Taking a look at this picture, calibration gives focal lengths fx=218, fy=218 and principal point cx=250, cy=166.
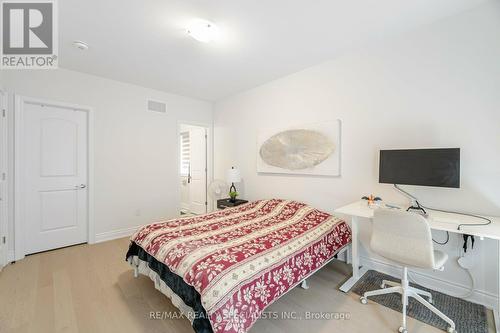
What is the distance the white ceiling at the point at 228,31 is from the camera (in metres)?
1.91

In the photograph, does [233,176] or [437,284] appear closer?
[437,284]

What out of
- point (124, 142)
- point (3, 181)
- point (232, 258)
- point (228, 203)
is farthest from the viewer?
point (228, 203)

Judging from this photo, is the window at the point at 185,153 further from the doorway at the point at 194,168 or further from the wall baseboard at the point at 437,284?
the wall baseboard at the point at 437,284

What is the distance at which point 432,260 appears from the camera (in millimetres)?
1608

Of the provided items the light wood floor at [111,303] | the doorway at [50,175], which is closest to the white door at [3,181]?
the doorway at [50,175]

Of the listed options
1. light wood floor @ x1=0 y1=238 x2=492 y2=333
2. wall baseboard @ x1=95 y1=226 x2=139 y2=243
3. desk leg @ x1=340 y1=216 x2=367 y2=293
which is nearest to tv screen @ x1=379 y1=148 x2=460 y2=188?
desk leg @ x1=340 y1=216 x2=367 y2=293

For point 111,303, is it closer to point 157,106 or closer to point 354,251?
point 354,251

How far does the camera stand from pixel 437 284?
7.11ft

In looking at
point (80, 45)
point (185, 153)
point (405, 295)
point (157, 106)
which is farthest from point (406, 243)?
point (185, 153)

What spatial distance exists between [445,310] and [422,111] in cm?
184

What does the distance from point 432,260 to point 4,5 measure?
4060mm

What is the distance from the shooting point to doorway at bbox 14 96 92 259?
282cm

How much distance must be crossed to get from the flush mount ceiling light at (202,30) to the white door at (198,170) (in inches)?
106

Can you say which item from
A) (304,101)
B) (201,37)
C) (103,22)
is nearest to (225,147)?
(304,101)
